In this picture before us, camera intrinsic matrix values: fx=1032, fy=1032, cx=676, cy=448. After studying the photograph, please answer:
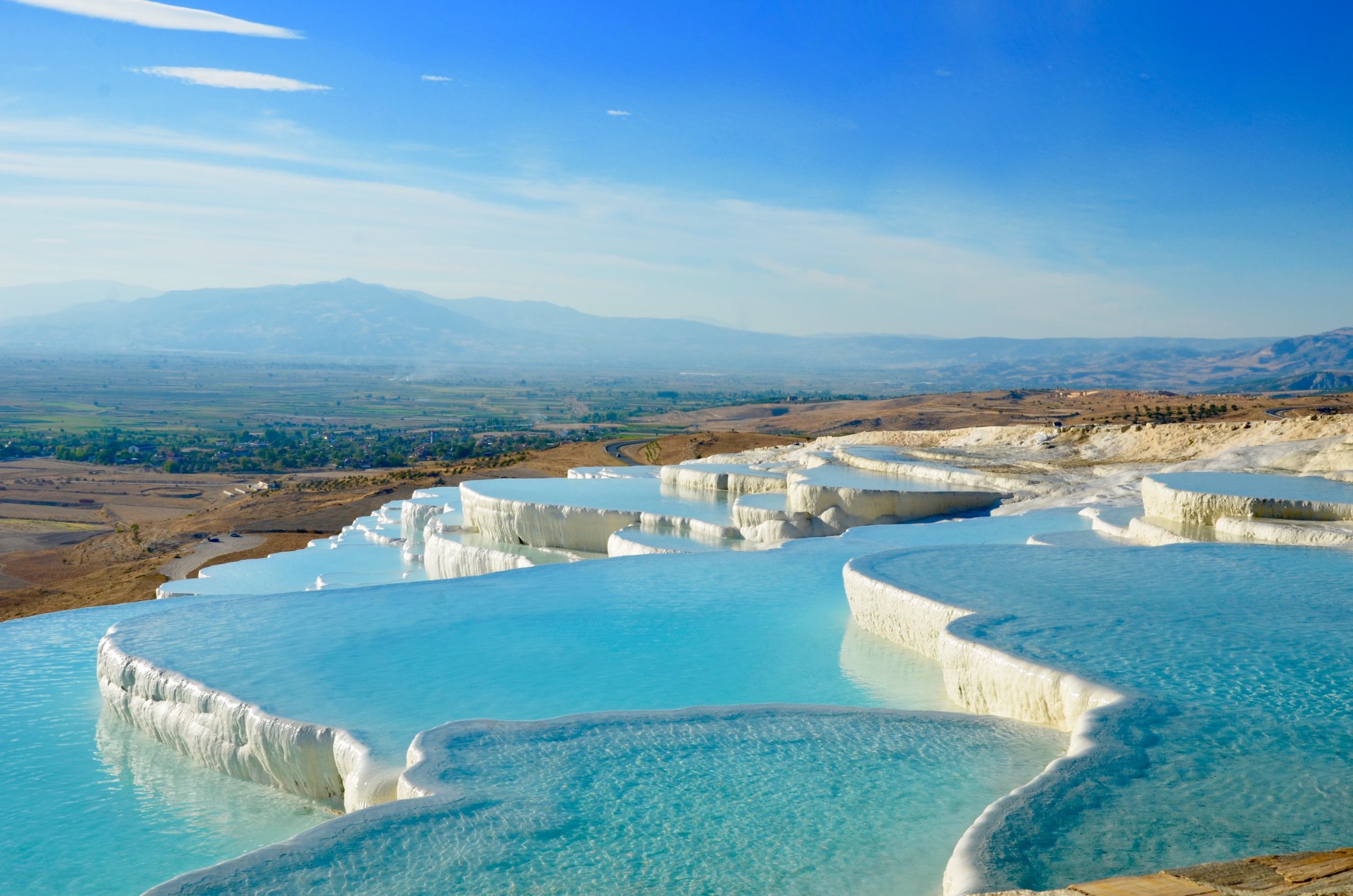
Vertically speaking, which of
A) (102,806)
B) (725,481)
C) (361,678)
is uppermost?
(725,481)

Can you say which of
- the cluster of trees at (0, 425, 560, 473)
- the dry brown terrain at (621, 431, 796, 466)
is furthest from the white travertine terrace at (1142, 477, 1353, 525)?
the cluster of trees at (0, 425, 560, 473)

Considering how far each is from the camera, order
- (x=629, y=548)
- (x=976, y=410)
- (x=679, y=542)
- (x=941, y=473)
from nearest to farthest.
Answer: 1. (x=629, y=548)
2. (x=679, y=542)
3. (x=941, y=473)
4. (x=976, y=410)

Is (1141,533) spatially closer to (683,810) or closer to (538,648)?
(538,648)

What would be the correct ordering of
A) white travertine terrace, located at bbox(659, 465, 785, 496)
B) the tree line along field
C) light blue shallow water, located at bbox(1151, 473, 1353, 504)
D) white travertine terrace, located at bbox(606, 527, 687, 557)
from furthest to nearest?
the tree line along field, white travertine terrace, located at bbox(659, 465, 785, 496), white travertine terrace, located at bbox(606, 527, 687, 557), light blue shallow water, located at bbox(1151, 473, 1353, 504)

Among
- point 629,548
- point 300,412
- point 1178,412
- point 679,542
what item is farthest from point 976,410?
point 300,412

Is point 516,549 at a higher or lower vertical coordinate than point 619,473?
lower

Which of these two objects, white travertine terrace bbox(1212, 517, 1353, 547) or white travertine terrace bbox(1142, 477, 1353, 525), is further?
white travertine terrace bbox(1142, 477, 1353, 525)

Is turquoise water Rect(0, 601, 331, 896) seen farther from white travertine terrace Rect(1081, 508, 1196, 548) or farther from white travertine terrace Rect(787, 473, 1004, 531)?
white travertine terrace Rect(787, 473, 1004, 531)
